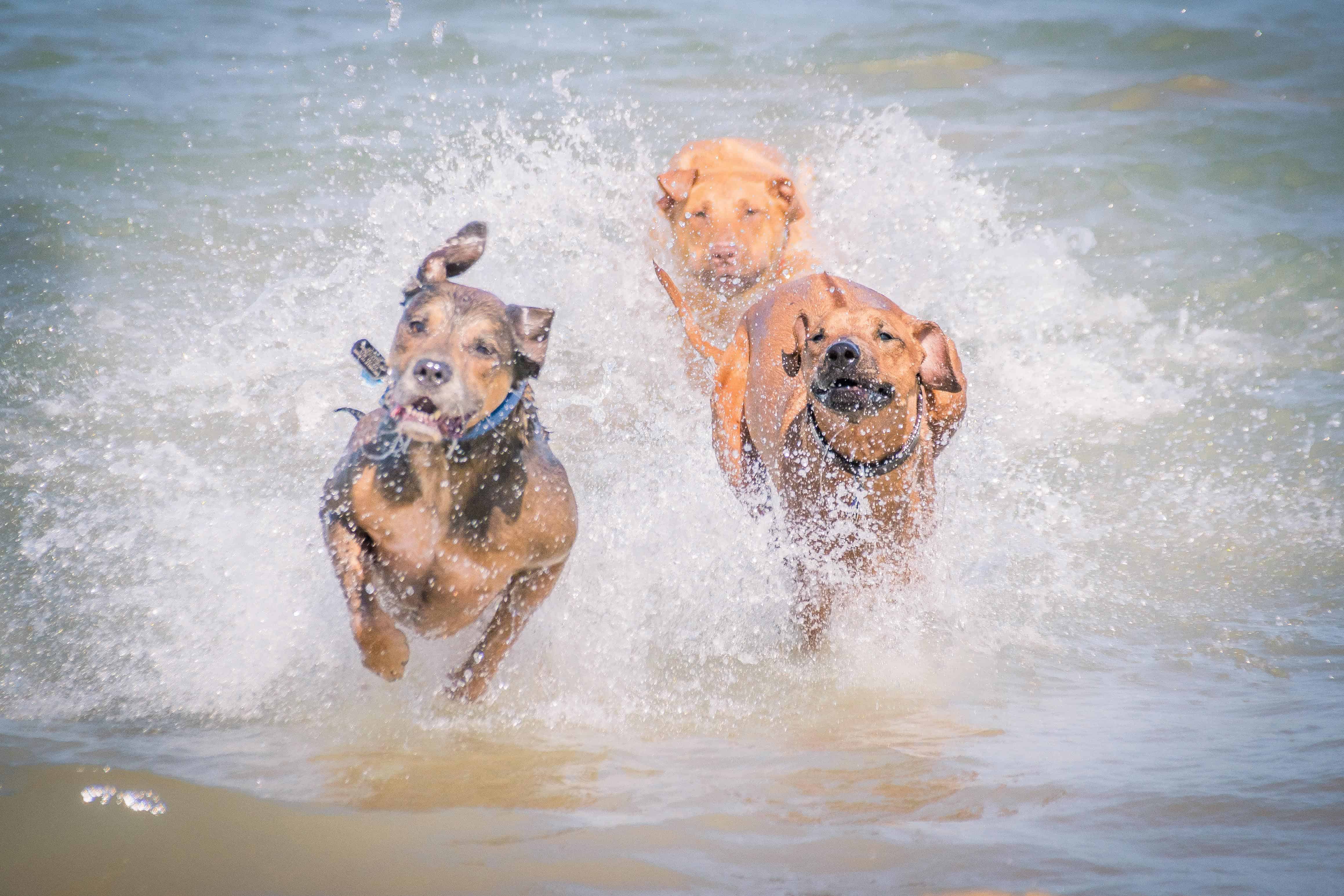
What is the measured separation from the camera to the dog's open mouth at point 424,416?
2883 mm

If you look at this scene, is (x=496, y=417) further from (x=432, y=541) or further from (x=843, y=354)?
(x=843, y=354)

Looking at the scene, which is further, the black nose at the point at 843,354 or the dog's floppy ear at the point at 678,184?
the dog's floppy ear at the point at 678,184

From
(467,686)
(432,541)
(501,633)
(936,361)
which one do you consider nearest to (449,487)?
(432,541)

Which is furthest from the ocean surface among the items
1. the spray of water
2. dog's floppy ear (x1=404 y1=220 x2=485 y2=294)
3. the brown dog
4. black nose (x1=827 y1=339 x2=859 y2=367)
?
dog's floppy ear (x1=404 y1=220 x2=485 y2=294)

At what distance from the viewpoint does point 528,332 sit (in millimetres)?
3139

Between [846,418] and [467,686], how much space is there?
56.9 inches

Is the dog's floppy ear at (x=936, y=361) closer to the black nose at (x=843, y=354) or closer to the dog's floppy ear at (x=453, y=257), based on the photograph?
the black nose at (x=843, y=354)

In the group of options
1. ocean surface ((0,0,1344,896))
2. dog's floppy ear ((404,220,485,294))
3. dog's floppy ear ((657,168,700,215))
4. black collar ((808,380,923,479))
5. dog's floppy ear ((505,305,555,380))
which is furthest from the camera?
dog's floppy ear ((657,168,700,215))

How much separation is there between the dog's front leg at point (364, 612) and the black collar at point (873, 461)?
1.46 m

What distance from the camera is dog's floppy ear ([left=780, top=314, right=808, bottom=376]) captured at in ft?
12.2

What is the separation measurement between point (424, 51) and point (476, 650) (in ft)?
34.4

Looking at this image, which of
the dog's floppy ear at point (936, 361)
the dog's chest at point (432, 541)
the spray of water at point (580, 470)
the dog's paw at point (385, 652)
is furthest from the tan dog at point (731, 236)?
the dog's paw at point (385, 652)

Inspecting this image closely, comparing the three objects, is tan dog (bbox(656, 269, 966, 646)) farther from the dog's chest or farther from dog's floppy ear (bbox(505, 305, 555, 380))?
the dog's chest

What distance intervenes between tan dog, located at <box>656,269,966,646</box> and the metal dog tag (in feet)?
4.20
